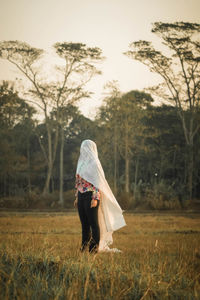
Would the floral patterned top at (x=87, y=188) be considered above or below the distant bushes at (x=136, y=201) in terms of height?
above

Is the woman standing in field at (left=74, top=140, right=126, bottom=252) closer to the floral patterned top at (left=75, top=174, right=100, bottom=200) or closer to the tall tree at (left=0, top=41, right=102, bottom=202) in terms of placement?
the floral patterned top at (left=75, top=174, right=100, bottom=200)

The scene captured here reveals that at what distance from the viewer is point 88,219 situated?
235 inches

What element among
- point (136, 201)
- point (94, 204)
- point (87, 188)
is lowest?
point (136, 201)

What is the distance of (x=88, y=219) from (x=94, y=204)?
0.28m

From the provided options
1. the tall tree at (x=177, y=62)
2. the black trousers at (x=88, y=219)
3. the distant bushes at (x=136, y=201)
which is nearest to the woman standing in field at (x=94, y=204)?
the black trousers at (x=88, y=219)

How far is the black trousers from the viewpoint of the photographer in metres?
5.91

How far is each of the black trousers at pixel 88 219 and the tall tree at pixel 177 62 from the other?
687 inches

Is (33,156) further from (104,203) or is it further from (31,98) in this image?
(104,203)

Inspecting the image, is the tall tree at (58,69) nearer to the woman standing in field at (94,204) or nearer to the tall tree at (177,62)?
the tall tree at (177,62)

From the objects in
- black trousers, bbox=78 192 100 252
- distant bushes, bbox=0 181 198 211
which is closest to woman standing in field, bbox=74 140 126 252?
black trousers, bbox=78 192 100 252

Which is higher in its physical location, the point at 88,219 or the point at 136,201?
the point at 88,219

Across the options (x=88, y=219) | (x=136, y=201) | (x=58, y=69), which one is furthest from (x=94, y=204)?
(x=58, y=69)

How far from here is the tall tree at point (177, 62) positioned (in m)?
22.6

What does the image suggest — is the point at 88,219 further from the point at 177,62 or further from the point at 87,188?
the point at 177,62
